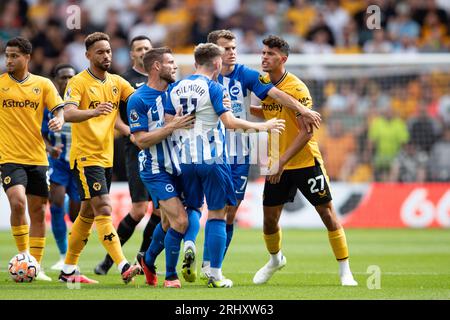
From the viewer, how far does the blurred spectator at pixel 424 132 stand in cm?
2164

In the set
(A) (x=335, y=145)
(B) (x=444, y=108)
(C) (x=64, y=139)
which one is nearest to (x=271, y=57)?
(C) (x=64, y=139)

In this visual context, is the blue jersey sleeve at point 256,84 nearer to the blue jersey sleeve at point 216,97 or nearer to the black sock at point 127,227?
the blue jersey sleeve at point 216,97

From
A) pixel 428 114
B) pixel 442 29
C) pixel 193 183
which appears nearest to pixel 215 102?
pixel 193 183

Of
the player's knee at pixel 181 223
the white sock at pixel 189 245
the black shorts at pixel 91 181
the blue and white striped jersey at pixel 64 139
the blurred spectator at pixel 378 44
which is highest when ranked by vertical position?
the blurred spectator at pixel 378 44

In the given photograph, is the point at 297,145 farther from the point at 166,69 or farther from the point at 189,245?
the point at 189,245

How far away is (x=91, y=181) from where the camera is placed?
394 inches

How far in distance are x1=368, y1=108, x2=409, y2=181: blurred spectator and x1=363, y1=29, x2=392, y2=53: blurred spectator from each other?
6.76 ft

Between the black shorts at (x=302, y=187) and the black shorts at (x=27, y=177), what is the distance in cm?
251

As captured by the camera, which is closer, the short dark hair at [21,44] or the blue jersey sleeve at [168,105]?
the blue jersey sleeve at [168,105]

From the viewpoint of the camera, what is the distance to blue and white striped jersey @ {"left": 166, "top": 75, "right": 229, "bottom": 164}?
9211 mm

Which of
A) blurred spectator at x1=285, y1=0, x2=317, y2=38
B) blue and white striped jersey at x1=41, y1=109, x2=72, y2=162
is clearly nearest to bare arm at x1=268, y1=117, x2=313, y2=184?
blue and white striped jersey at x1=41, y1=109, x2=72, y2=162

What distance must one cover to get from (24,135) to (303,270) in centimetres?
385

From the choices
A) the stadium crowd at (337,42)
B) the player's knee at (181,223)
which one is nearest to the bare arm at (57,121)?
the player's knee at (181,223)
